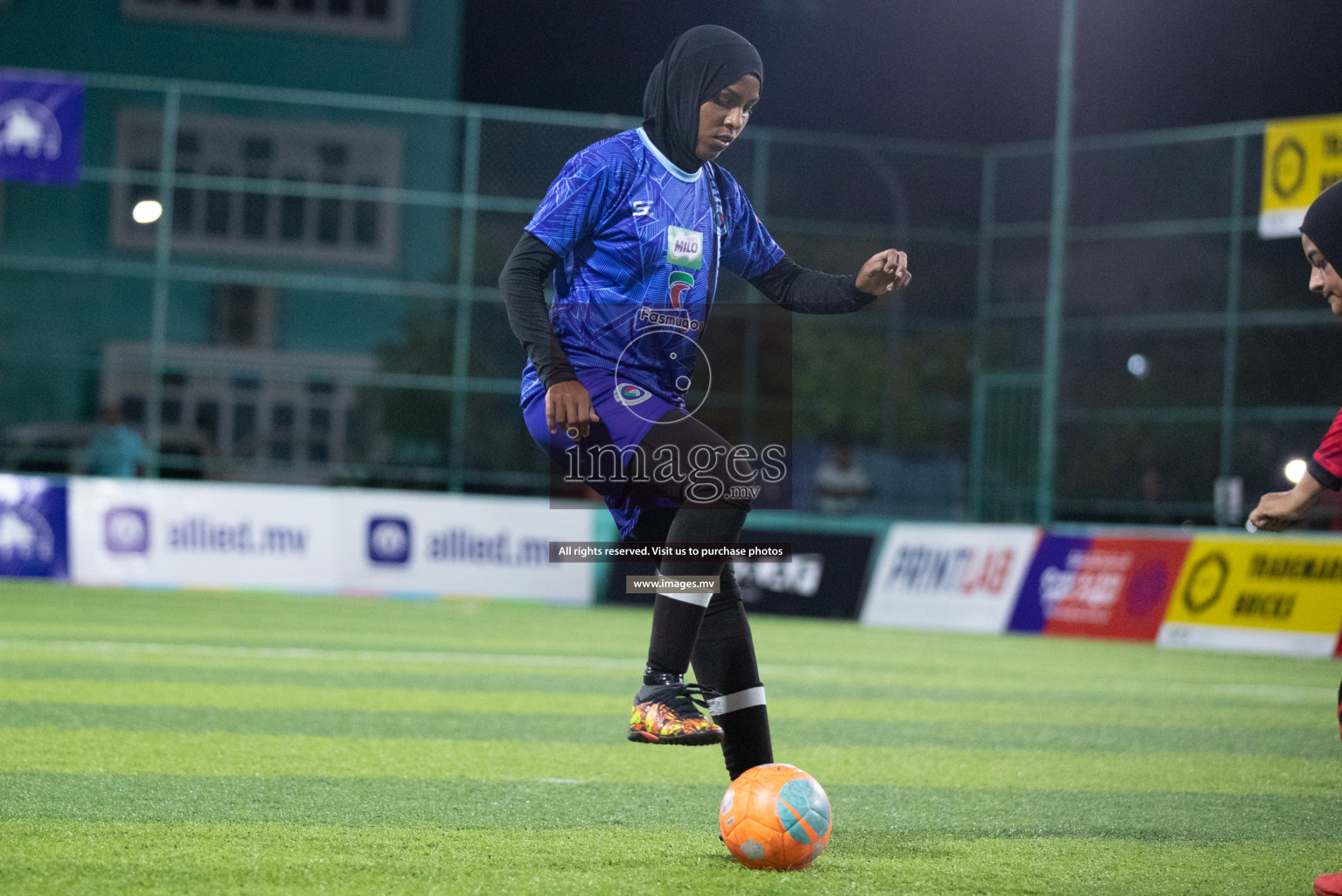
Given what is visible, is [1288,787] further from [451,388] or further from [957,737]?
[451,388]

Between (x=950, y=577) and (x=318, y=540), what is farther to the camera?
(x=318, y=540)

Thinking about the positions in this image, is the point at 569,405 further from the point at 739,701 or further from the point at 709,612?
the point at 739,701

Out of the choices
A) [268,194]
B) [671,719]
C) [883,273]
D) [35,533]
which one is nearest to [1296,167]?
[883,273]

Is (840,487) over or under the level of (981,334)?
under

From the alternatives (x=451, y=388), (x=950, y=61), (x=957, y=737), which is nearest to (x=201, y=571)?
(x=451, y=388)

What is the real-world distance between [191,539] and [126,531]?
0.72m

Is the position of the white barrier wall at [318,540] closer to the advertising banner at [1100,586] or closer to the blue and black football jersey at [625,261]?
the advertising banner at [1100,586]

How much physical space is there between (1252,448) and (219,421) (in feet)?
52.5

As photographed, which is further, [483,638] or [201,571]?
[201,571]

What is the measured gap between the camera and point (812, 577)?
1664cm

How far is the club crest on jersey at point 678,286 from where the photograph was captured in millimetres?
4363

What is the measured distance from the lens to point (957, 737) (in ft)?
24.7

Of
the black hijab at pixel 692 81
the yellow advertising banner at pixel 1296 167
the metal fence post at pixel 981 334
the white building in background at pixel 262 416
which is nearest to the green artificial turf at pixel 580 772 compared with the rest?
the black hijab at pixel 692 81

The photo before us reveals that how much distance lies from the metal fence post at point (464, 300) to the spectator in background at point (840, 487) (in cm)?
474
